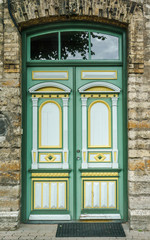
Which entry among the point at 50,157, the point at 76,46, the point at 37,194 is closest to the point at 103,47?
the point at 76,46

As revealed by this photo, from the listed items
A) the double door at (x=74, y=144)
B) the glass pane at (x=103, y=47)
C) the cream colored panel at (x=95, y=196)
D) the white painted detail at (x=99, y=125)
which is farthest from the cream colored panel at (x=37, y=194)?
the glass pane at (x=103, y=47)

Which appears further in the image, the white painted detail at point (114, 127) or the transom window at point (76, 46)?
the transom window at point (76, 46)

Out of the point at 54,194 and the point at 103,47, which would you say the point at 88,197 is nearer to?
the point at 54,194

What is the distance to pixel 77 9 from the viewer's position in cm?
506

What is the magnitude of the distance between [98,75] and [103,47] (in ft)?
2.09

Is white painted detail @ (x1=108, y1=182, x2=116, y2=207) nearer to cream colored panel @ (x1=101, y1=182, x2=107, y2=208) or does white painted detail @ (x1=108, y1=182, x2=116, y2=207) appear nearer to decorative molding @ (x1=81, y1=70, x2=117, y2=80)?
cream colored panel @ (x1=101, y1=182, x2=107, y2=208)

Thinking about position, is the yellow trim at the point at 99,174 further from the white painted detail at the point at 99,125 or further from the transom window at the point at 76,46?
the transom window at the point at 76,46

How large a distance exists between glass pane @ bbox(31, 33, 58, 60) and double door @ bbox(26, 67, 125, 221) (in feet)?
1.02

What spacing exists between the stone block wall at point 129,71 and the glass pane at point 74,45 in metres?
0.45

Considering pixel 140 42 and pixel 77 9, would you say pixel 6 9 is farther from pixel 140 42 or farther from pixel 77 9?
pixel 140 42

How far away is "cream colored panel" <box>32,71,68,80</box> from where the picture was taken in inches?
211

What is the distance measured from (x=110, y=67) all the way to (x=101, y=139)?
1568mm

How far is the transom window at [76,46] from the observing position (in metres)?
5.43

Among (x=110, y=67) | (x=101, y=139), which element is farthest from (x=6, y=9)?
(x=101, y=139)
